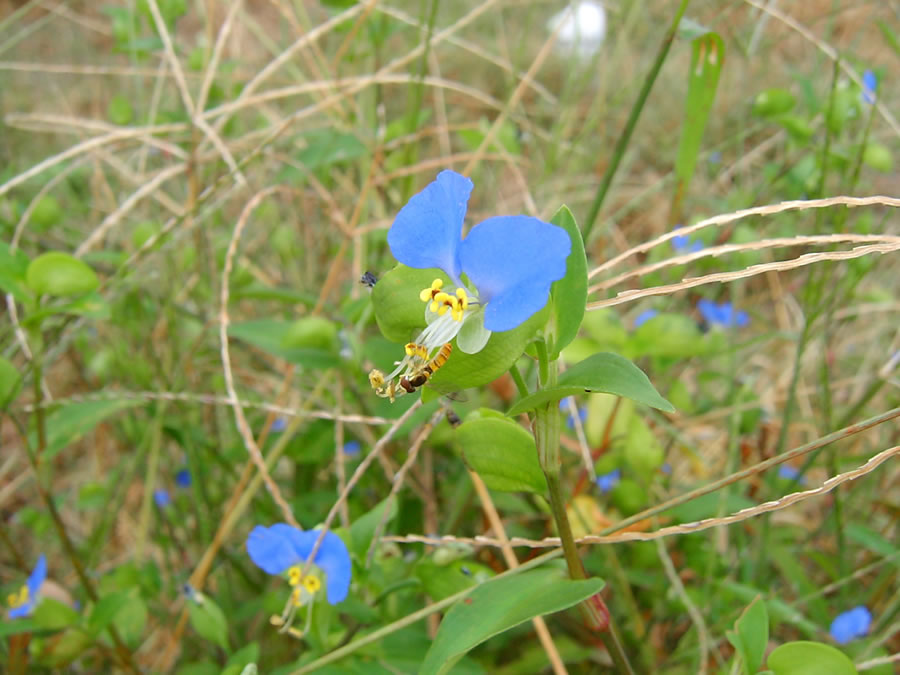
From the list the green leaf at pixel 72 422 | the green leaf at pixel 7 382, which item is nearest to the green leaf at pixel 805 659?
the green leaf at pixel 72 422

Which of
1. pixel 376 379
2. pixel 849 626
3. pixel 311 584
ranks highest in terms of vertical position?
pixel 376 379

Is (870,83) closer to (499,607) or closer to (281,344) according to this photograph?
(281,344)

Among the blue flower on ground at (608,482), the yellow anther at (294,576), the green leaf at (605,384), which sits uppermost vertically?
the green leaf at (605,384)

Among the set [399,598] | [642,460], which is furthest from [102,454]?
[642,460]

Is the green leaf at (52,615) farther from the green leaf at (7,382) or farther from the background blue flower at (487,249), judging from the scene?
the background blue flower at (487,249)

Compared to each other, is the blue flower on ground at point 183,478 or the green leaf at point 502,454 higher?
the green leaf at point 502,454

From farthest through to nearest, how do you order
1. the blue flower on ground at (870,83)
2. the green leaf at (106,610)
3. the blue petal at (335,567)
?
1. the blue flower on ground at (870,83)
2. the green leaf at (106,610)
3. the blue petal at (335,567)

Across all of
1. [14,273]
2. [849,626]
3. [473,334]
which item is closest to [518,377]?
[473,334]
